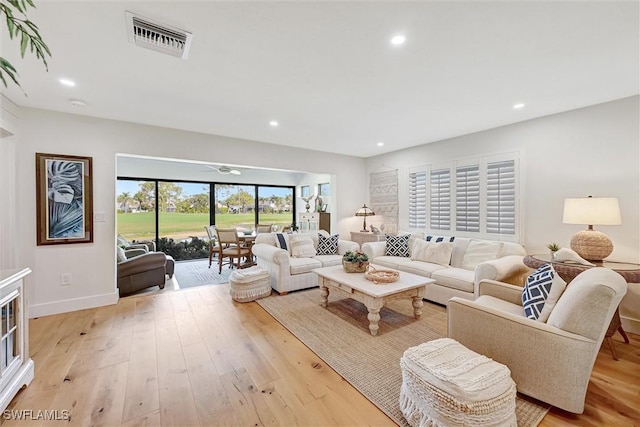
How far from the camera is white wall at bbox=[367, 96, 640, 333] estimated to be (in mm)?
2855

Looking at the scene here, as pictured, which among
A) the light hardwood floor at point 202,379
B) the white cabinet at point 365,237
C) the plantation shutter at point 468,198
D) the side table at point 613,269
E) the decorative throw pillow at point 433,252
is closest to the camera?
the light hardwood floor at point 202,379

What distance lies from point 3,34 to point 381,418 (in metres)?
3.62

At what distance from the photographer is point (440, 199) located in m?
4.62

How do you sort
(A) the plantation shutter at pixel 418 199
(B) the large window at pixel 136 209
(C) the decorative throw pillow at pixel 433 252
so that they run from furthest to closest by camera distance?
(B) the large window at pixel 136 209 < (A) the plantation shutter at pixel 418 199 < (C) the decorative throw pillow at pixel 433 252

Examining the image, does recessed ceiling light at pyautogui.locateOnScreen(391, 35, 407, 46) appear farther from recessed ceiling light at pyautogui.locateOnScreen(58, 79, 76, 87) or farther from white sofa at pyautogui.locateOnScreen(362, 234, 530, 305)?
recessed ceiling light at pyautogui.locateOnScreen(58, 79, 76, 87)

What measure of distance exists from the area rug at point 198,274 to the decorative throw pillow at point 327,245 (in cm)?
178

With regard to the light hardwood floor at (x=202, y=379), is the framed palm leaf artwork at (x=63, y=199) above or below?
above

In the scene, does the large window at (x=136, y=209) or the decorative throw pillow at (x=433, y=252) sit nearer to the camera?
the decorative throw pillow at (x=433, y=252)

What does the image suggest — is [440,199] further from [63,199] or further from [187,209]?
[187,209]

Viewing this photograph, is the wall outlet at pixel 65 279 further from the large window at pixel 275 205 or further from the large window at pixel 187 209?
the large window at pixel 275 205

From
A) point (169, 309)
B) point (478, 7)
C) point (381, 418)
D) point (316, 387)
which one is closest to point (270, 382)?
point (316, 387)

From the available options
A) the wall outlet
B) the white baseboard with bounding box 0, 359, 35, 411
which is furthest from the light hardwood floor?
the wall outlet

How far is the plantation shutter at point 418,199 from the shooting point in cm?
489

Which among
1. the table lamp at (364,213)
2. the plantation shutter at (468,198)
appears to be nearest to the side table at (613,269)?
the plantation shutter at (468,198)
